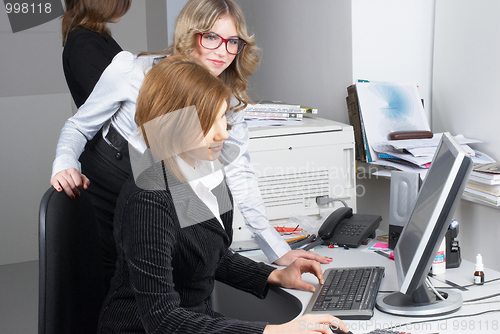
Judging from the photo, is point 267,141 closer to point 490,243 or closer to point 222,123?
point 222,123

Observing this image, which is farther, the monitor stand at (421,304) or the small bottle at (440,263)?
the small bottle at (440,263)

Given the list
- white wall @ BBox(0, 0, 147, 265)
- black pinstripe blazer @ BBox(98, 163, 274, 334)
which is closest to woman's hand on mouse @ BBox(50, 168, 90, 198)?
black pinstripe blazer @ BBox(98, 163, 274, 334)

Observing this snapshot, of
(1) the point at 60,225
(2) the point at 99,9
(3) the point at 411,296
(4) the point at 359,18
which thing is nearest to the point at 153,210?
(1) the point at 60,225

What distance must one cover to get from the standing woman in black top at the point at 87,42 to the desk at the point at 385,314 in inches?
30.2

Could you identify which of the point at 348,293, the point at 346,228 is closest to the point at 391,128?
the point at 346,228

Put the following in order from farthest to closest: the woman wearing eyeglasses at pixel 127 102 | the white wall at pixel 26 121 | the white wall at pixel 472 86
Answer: the white wall at pixel 26 121 → the white wall at pixel 472 86 → the woman wearing eyeglasses at pixel 127 102

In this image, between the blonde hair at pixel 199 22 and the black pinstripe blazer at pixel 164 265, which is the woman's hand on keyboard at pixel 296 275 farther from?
the blonde hair at pixel 199 22

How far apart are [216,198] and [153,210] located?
0.30 meters

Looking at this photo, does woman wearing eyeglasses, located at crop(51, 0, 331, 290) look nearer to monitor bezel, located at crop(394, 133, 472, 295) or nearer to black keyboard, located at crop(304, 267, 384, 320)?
black keyboard, located at crop(304, 267, 384, 320)

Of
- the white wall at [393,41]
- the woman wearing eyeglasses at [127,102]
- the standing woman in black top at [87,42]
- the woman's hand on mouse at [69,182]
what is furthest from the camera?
the white wall at [393,41]

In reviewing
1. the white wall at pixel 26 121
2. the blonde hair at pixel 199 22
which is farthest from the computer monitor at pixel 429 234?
the white wall at pixel 26 121

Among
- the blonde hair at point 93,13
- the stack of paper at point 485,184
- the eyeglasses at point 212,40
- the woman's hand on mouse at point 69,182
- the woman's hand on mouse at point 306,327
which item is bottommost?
the woman's hand on mouse at point 306,327

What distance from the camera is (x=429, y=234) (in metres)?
0.91

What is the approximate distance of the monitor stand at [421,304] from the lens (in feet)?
3.42
